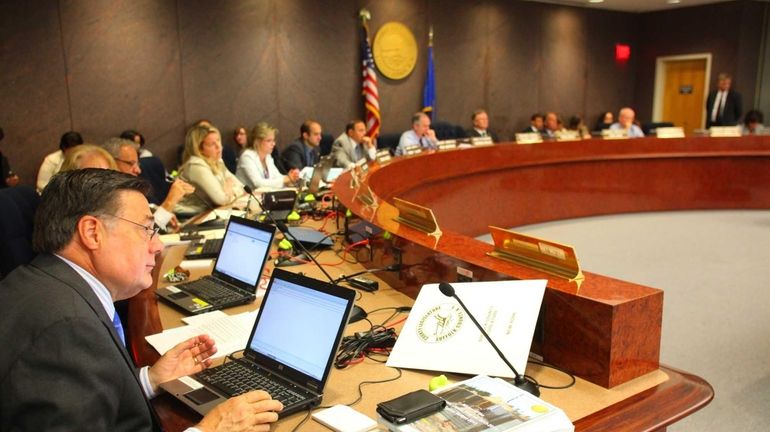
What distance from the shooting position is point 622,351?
135 centimetres

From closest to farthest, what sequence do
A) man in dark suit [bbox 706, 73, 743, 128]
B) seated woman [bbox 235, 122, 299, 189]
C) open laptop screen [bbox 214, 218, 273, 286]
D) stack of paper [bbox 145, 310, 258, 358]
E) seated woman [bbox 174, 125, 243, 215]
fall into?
stack of paper [bbox 145, 310, 258, 358] < open laptop screen [bbox 214, 218, 273, 286] < seated woman [bbox 174, 125, 243, 215] < seated woman [bbox 235, 122, 299, 189] < man in dark suit [bbox 706, 73, 743, 128]

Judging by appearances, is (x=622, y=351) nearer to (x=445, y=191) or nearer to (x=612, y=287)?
(x=612, y=287)

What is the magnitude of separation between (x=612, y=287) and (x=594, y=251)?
3.62 meters

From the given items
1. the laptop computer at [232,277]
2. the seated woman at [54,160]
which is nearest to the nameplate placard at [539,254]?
the laptop computer at [232,277]

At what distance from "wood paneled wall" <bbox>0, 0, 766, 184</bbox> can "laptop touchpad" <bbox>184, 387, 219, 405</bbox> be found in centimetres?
520

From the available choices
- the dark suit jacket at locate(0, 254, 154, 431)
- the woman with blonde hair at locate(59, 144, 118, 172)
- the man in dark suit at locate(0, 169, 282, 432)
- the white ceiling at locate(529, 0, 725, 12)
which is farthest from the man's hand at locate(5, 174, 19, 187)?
the white ceiling at locate(529, 0, 725, 12)

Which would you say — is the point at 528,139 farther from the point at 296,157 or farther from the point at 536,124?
the point at 536,124

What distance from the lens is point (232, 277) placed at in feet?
7.14

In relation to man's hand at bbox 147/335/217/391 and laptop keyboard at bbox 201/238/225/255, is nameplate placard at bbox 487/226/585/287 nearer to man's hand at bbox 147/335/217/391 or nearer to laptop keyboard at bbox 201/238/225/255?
man's hand at bbox 147/335/217/391

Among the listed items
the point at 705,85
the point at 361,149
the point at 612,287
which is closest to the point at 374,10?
the point at 361,149

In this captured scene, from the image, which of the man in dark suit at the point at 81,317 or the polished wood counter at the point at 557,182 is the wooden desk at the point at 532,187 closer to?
the polished wood counter at the point at 557,182

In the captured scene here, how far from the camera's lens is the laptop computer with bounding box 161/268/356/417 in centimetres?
133

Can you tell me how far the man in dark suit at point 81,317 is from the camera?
0.98m

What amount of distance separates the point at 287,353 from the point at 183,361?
0.27 meters
